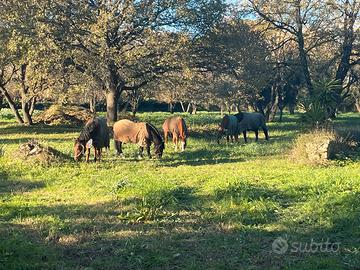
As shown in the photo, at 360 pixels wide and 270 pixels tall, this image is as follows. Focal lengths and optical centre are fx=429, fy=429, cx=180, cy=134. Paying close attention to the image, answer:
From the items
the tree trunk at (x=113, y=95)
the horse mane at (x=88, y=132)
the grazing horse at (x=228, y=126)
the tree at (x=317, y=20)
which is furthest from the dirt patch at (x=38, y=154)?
the tree at (x=317, y=20)

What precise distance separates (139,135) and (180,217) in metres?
9.10

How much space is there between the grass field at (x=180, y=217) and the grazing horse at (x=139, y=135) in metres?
2.57

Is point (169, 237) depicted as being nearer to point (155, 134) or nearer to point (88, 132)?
point (88, 132)

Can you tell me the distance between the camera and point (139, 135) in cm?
1719

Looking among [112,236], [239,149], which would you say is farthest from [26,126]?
[112,236]

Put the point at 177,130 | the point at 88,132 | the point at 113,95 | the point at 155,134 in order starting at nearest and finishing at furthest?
the point at 88,132 < the point at 155,134 < the point at 177,130 < the point at 113,95

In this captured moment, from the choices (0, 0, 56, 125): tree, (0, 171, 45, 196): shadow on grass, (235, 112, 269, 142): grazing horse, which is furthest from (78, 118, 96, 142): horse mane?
(0, 0, 56, 125): tree

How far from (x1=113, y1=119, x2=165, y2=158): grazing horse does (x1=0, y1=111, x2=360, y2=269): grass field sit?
8.43 ft

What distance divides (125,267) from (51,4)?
22.9 meters

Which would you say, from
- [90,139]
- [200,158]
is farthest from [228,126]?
[90,139]

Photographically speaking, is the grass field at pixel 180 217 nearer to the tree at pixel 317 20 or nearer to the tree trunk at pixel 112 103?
the tree trunk at pixel 112 103

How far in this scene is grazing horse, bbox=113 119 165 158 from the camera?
16797 mm

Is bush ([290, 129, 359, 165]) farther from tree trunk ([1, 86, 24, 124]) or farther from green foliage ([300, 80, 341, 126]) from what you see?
tree trunk ([1, 86, 24, 124])

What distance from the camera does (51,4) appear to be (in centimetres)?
2555
